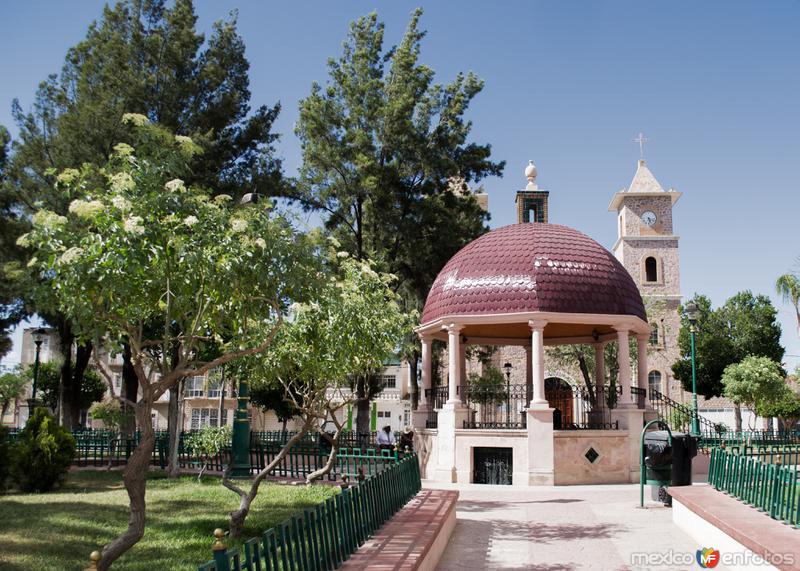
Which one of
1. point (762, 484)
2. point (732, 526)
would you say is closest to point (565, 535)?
point (762, 484)

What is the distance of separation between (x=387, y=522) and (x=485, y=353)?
2369 cm

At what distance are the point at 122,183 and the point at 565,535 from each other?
830 cm

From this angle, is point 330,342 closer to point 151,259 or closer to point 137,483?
point 151,259

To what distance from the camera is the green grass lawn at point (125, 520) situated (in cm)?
862

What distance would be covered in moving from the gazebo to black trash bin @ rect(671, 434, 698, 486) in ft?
16.6

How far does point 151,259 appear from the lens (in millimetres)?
7430

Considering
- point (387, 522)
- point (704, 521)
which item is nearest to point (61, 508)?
point (387, 522)

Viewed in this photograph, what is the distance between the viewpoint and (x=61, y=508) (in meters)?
12.5

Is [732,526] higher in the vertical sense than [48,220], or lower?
lower

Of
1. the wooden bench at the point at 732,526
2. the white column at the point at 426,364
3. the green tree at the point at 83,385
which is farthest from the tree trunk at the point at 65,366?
the green tree at the point at 83,385

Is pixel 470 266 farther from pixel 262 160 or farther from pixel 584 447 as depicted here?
pixel 262 160

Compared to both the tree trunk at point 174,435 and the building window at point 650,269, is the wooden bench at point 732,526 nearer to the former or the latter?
the tree trunk at point 174,435

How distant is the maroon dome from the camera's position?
1881 centimetres

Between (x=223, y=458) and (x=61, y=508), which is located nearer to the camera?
(x=61, y=508)
